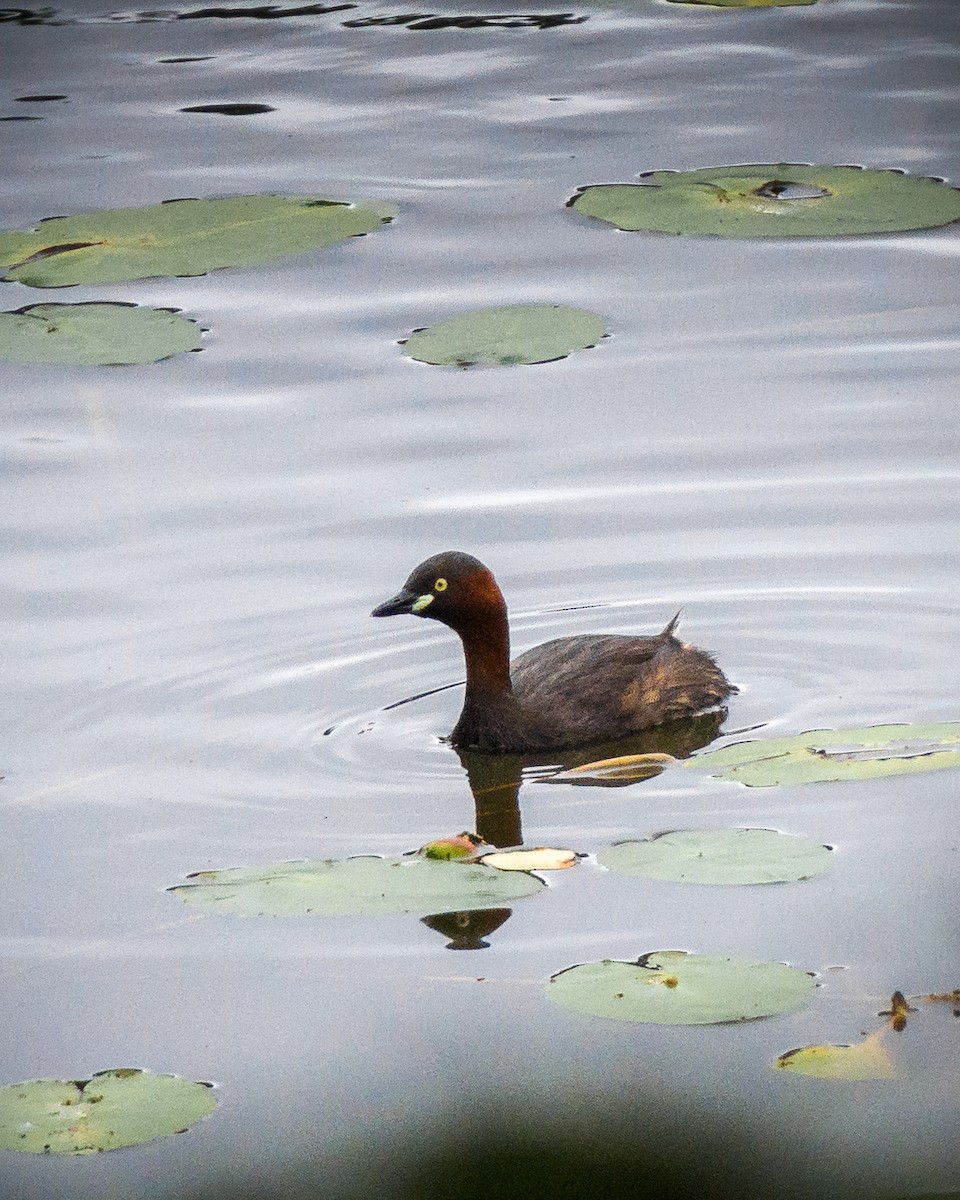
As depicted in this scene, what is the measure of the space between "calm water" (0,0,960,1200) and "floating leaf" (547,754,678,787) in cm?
10

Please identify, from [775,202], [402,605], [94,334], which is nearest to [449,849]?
[402,605]

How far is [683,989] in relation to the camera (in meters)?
4.33

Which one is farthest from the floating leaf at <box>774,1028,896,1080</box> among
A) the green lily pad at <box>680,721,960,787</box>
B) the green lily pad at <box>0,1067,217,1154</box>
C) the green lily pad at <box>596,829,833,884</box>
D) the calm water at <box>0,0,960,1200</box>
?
the green lily pad at <box>0,1067,217,1154</box>

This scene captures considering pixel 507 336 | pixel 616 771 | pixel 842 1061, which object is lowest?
pixel 616 771

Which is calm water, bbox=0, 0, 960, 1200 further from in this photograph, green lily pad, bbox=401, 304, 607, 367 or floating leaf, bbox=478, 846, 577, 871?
green lily pad, bbox=401, 304, 607, 367

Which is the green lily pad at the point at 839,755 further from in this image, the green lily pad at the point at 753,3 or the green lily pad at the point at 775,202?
the green lily pad at the point at 753,3

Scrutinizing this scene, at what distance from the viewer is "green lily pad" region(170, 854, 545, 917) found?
4656 mm

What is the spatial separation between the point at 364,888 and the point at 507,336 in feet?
14.6

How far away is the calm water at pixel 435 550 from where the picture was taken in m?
4.51

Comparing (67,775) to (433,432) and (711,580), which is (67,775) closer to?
(711,580)

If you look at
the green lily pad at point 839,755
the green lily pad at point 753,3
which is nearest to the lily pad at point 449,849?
the green lily pad at point 839,755

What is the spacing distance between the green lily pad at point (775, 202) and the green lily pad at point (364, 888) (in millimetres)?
5306

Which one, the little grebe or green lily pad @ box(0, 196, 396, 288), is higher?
green lily pad @ box(0, 196, 396, 288)

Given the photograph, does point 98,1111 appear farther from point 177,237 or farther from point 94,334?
point 177,237
